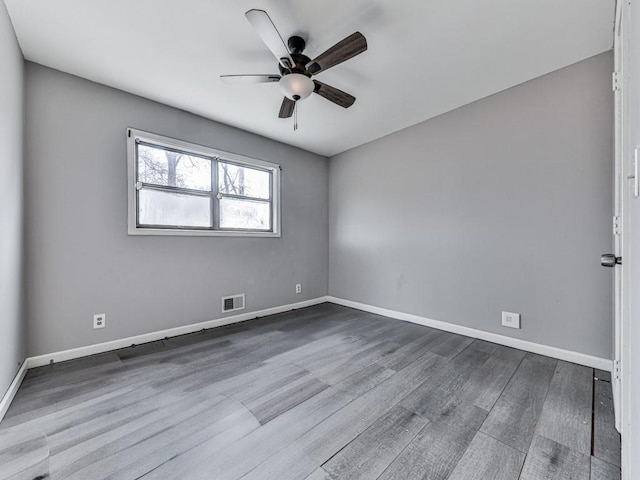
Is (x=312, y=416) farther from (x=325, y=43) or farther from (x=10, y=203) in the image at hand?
(x=325, y=43)

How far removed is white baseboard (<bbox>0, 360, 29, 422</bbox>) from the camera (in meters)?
1.54

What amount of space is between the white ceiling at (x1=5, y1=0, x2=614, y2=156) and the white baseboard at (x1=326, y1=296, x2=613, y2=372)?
2.34 meters

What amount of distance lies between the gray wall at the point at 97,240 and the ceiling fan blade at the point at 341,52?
178cm

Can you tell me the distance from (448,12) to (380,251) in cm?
251

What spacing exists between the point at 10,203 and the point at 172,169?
1.31m

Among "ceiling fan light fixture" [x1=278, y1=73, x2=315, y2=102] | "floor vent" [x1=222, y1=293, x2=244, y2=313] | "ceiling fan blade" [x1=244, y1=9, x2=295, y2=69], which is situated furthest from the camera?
"floor vent" [x1=222, y1=293, x2=244, y2=313]

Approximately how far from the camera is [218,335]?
Answer: 285 cm

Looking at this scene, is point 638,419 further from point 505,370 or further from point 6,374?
point 6,374

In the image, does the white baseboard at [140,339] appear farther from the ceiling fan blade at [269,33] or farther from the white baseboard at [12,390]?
the ceiling fan blade at [269,33]

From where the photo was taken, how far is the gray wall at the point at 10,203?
→ 1589mm

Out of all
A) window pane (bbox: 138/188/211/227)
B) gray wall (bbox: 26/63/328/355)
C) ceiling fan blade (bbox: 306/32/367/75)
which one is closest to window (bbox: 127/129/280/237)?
window pane (bbox: 138/188/211/227)

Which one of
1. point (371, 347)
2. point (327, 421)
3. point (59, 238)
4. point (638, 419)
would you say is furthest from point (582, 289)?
point (59, 238)

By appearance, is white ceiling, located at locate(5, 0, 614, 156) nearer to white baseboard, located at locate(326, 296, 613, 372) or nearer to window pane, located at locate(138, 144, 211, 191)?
window pane, located at locate(138, 144, 211, 191)

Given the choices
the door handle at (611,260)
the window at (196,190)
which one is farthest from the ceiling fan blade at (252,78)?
the door handle at (611,260)
